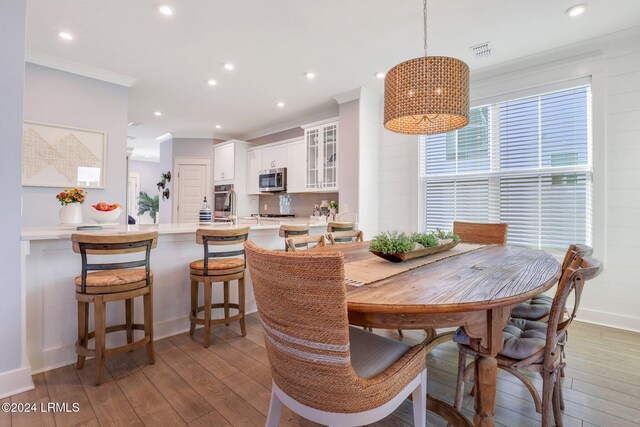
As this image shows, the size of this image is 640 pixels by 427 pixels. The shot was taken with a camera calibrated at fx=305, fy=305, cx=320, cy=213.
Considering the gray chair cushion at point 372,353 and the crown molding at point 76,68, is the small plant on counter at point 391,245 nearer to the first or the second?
the gray chair cushion at point 372,353

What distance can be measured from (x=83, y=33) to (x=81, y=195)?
5.46ft

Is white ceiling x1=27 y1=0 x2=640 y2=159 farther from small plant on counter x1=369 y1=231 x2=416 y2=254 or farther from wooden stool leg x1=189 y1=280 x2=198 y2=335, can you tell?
wooden stool leg x1=189 y1=280 x2=198 y2=335

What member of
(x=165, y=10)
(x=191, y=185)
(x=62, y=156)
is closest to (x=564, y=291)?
(x=165, y=10)

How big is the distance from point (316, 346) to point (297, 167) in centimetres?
451

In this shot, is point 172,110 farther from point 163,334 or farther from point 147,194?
point 147,194

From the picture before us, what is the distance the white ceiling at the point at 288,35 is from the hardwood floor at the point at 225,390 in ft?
9.07

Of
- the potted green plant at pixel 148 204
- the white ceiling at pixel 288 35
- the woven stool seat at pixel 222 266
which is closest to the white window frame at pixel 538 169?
the white ceiling at pixel 288 35

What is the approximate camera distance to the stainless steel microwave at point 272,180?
5.43 m

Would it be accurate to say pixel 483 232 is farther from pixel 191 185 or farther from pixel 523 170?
pixel 191 185

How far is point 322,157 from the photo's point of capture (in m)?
4.77

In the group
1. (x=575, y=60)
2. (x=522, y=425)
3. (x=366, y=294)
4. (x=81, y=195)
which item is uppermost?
(x=575, y=60)

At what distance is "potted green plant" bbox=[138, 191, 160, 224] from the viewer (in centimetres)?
952

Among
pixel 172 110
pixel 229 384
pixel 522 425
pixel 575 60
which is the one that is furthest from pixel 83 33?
pixel 575 60

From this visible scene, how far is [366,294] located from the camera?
44.6 inches
